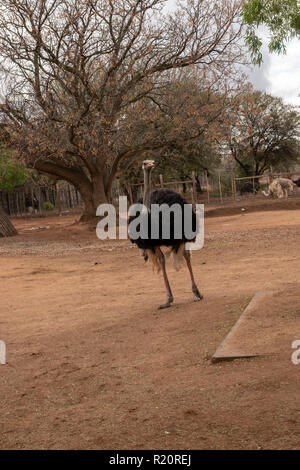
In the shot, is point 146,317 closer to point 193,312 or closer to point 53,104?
point 193,312

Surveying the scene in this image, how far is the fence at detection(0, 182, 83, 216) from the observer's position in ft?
114

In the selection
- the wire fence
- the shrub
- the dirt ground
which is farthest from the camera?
the shrub

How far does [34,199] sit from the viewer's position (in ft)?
120

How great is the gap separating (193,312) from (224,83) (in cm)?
1357

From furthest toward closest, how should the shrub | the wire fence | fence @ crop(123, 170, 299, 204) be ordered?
the shrub, the wire fence, fence @ crop(123, 170, 299, 204)

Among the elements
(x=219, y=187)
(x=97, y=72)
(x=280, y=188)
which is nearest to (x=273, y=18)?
(x=97, y=72)

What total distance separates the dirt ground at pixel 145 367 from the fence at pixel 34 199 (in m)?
25.5

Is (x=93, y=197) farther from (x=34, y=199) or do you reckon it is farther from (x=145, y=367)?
(x=34, y=199)

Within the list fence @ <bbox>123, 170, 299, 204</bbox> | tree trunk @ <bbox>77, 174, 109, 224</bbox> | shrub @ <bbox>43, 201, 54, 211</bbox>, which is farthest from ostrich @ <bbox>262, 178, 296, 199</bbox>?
shrub @ <bbox>43, 201, 54, 211</bbox>

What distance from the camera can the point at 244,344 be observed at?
457 cm

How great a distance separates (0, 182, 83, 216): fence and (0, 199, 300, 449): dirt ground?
2553 cm

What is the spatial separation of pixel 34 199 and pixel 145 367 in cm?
3311

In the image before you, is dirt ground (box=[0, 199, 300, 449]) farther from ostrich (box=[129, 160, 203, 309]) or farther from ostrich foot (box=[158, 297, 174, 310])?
ostrich (box=[129, 160, 203, 309])

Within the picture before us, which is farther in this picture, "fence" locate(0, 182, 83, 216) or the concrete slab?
"fence" locate(0, 182, 83, 216)
